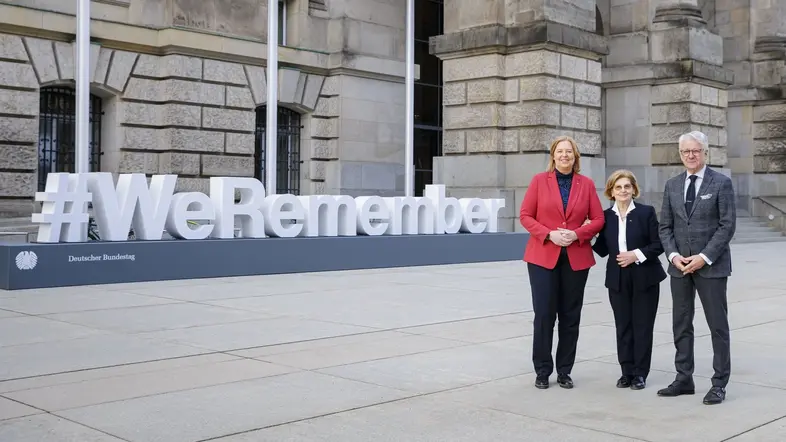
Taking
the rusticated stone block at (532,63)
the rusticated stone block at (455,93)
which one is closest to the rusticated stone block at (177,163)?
the rusticated stone block at (455,93)

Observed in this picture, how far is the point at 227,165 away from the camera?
913 inches

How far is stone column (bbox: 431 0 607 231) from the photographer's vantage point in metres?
20.5

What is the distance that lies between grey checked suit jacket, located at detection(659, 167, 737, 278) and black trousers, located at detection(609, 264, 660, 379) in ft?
1.02

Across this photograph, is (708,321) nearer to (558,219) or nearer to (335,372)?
(558,219)

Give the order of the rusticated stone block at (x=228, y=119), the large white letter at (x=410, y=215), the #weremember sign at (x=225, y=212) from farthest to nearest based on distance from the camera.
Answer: the rusticated stone block at (x=228, y=119) → the large white letter at (x=410, y=215) → the #weremember sign at (x=225, y=212)

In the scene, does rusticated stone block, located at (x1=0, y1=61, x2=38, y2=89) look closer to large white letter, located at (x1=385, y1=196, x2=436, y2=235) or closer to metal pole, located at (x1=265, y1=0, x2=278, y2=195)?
metal pole, located at (x1=265, y1=0, x2=278, y2=195)

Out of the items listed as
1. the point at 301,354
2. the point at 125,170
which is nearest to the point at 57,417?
the point at 301,354

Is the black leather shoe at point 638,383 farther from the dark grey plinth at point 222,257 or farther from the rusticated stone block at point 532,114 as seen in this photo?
the rusticated stone block at point 532,114

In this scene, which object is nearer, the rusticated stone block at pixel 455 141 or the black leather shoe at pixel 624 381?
the black leather shoe at pixel 624 381

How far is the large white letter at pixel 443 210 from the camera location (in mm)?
18016

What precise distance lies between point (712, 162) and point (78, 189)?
19226 millimetres

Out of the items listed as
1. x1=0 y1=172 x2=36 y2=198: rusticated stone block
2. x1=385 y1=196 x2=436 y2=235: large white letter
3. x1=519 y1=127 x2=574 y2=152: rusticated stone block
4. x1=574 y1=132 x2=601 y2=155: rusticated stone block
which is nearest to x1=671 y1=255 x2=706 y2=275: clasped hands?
x1=385 y1=196 x2=436 y2=235: large white letter

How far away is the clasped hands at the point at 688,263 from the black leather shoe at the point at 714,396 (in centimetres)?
78

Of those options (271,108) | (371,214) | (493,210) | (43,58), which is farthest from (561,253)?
(43,58)
